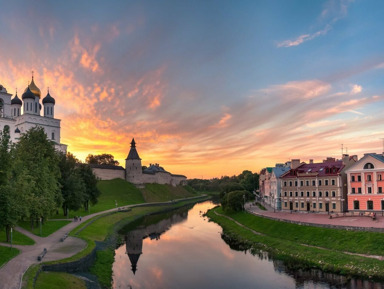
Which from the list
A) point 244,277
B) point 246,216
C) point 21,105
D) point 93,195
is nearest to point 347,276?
point 244,277

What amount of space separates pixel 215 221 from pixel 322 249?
34.2 metres

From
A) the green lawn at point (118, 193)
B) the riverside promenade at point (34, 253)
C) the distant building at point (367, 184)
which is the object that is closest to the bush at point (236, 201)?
the distant building at point (367, 184)

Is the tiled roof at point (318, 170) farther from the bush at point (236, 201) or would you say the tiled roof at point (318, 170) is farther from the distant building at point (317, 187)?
the bush at point (236, 201)

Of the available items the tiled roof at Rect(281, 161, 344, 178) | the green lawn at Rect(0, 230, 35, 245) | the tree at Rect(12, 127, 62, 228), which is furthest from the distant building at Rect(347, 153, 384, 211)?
the green lawn at Rect(0, 230, 35, 245)

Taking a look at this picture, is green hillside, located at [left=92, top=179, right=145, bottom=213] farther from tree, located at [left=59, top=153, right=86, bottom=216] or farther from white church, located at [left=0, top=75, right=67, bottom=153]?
tree, located at [left=59, top=153, right=86, bottom=216]

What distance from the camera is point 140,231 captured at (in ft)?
191

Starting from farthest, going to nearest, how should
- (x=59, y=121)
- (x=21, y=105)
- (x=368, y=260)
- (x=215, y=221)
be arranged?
1. (x=59, y=121)
2. (x=21, y=105)
3. (x=215, y=221)
4. (x=368, y=260)

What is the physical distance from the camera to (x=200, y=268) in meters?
34.3

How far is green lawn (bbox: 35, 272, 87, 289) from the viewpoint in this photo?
78.1 ft

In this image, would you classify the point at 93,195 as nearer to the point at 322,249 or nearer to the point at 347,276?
the point at 322,249

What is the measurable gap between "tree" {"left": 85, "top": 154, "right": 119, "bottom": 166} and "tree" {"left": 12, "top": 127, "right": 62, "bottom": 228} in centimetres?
10791

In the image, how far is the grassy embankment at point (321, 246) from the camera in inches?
1177

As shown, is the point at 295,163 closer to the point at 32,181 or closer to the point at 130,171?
the point at 32,181

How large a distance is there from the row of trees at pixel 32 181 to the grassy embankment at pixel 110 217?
5697 mm
